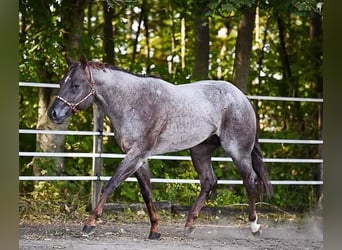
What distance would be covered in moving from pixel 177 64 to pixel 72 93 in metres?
3.37

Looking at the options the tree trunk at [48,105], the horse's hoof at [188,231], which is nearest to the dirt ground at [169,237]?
the horse's hoof at [188,231]

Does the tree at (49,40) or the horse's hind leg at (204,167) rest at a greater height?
the tree at (49,40)

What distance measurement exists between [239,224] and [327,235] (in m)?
3.69

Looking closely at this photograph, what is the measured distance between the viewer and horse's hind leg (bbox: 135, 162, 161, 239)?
4.56m

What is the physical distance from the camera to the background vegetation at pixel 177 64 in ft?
18.5

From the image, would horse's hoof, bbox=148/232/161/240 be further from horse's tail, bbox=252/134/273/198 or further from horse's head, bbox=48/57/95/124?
horse's head, bbox=48/57/95/124

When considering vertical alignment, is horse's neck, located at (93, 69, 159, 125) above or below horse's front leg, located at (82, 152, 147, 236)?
above

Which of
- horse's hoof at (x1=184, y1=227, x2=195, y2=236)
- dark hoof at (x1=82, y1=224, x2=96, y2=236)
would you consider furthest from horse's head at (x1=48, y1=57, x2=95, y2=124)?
horse's hoof at (x1=184, y1=227, x2=195, y2=236)

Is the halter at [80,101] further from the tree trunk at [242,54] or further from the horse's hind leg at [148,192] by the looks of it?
the tree trunk at [242,54]

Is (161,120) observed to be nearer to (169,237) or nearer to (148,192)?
(148,192)

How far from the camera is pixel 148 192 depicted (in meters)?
4.58

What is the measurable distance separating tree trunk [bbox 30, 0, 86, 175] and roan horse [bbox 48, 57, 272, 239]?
4.30 feet
